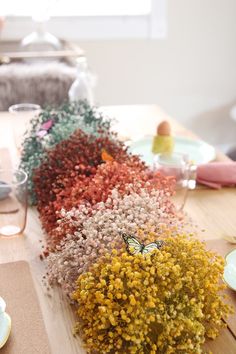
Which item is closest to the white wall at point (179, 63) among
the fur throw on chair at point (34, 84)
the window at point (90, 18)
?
the window at point (90, 18)

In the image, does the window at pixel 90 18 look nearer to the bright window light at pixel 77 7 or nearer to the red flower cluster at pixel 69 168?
the bright window light at pixel 77 7

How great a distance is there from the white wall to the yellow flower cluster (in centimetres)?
269

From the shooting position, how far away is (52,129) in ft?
5.61

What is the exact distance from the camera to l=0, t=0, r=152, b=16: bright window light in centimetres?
337

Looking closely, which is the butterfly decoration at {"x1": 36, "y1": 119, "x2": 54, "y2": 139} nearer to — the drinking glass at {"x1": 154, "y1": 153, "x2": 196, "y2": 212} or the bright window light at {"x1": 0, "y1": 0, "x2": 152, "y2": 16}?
the drinking glass at {"x1": 154, "y1": 153, "x2": 196, "y2": 212}

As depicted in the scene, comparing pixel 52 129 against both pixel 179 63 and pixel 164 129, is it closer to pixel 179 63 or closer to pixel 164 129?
pixel 164 129

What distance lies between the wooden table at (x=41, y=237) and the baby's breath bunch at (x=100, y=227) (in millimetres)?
51

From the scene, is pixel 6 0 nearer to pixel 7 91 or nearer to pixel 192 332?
pixel 7 91

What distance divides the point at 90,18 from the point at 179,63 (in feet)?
2.17

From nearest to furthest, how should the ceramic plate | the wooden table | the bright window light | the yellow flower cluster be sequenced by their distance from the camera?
the yellow flower cluster < the wooden table < the ceramic plate < the bright window light

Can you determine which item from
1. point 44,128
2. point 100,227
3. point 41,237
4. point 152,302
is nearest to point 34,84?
point 44,128

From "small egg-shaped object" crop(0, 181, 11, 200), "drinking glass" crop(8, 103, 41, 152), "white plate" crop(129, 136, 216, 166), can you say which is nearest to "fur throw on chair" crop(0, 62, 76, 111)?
"drinking glass" crop(8, 103, 41, 152)

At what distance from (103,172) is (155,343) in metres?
0.51

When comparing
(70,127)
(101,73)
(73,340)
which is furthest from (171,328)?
(101,73)
